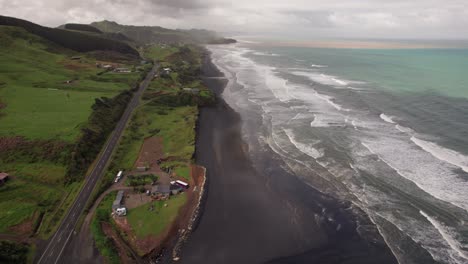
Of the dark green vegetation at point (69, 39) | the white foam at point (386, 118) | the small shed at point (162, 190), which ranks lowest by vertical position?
the small shed at point (162, 190)

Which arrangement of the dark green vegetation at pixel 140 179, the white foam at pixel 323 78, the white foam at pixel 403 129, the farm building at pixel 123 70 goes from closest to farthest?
the dark green vegetation at pixel 140 179
the white foam at pixel 403 129
the white foam at pixel 323 78
the farm building at pixel 123 70

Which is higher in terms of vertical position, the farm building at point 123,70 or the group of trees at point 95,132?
the farm building at point 123,70

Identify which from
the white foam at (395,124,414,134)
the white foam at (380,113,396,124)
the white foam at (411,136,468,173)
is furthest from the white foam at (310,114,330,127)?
the white foam at (411,136,468,173)

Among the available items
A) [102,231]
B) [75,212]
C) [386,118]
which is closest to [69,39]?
[75,212]

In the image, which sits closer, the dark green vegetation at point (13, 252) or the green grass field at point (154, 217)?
the dark green vegetation at point (13, 252)

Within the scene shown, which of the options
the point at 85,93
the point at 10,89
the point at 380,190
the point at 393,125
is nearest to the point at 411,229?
the point at 380,190

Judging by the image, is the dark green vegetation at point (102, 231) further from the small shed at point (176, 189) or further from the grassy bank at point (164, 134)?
the small shed at point (176, 189)

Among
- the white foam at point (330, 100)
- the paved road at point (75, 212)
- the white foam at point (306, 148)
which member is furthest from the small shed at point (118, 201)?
the white foam at point (330, 100)
